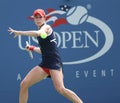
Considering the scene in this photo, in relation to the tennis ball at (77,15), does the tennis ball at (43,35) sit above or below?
below

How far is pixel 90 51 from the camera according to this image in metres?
10.1

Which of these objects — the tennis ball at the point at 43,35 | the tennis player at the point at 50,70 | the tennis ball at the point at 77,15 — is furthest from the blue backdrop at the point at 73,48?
the tennis ball at the point at 43,35

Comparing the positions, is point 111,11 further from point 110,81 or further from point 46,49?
point 46,49

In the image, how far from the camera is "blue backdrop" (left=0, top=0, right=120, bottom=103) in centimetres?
984

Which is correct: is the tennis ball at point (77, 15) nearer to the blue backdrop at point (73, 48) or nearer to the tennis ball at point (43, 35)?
the blue backdrop at point (73, 48)

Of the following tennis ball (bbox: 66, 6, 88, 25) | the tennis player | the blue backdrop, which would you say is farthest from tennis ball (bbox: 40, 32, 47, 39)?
tennis ball (bbox: 66, 6, 88, 25)

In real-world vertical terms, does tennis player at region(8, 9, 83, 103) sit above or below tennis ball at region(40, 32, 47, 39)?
below

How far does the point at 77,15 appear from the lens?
9969 mm

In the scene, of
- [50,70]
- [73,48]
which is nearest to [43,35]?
[50,70]

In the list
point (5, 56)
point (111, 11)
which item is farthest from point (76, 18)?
point (5, 56)

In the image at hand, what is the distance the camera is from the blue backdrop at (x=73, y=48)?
984 cm

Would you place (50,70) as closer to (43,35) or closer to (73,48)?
(43,35)

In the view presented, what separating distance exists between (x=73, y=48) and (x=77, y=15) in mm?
535

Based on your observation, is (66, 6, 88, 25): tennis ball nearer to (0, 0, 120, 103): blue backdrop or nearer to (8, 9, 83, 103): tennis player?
(0, 0, 120, 103): blue backdrop
